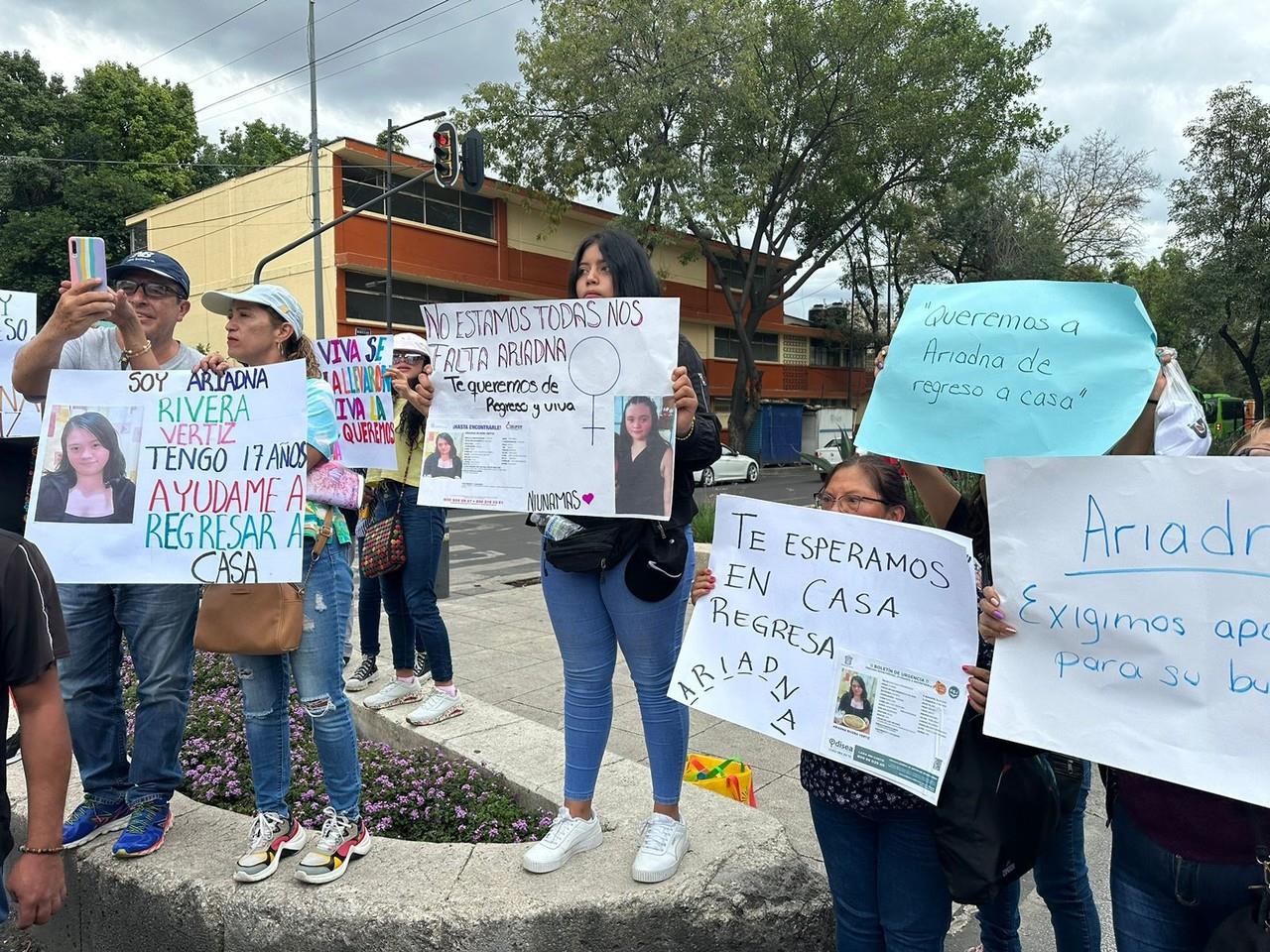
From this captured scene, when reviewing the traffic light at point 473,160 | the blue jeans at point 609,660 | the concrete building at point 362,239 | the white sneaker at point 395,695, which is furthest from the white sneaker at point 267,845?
the concrete building at point 362,239

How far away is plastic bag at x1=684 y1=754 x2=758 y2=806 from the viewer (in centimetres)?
330

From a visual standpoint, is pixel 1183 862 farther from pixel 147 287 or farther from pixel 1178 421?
pixel 147 287

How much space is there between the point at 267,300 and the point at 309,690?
1.18 m

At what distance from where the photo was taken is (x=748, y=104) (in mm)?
20688

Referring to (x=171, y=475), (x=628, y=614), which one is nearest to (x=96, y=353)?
(x=171, y=475)

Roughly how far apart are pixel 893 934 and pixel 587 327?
1.76 m

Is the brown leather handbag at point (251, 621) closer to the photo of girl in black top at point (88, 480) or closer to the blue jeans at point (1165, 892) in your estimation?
the photo of girl in black top at point (88, 480)

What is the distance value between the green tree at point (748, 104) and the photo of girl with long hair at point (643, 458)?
1951cm

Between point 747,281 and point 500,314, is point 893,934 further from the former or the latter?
point 747,281

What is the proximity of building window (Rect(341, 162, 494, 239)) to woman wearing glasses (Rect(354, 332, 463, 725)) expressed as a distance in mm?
19637

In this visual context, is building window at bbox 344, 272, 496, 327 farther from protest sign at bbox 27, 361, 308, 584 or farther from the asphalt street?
protest sign at bbox 27, 361, 308, 584

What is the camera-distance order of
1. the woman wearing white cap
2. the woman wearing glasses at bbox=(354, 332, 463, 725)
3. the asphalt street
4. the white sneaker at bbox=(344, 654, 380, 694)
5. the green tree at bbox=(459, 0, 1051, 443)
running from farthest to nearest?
the green tree at bbox=(459, 0, 1051, 443)
the asphalt street
the white sneaker at bbox=(344, 654, 380, 694)
the woman wearing glasses at bbox=(354, 332, 463, 725)
the woman wearing white cap

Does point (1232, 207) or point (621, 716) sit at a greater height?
point (1232, 207)

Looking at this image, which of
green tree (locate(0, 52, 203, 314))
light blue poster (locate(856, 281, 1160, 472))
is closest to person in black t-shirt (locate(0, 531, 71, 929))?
light blue poster (locate(856, 281, 1160, 472))
